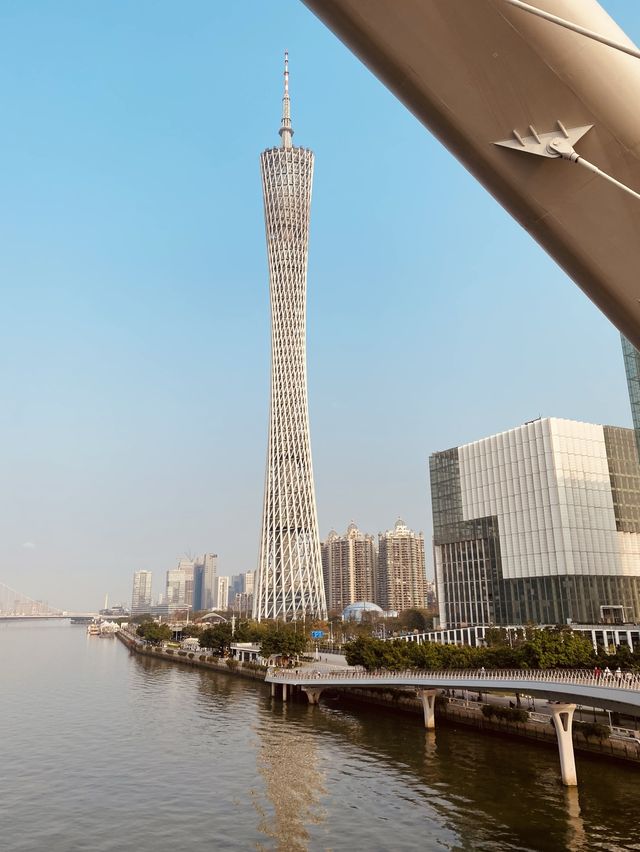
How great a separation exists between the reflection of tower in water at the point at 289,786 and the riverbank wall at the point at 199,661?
60.4 ft

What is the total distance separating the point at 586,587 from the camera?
49.4m

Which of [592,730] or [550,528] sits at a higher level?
[550,528]

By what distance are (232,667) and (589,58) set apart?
48725 millimetres

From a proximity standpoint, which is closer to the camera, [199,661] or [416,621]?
[199,661]

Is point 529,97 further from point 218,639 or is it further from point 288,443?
point 288,443

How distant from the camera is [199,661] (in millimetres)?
53250

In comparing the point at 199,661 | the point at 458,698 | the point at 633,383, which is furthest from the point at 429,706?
the point at 199,661

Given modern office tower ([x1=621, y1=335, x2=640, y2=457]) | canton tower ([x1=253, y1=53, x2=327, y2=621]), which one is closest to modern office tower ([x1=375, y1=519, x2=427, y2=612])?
canton tower ([x1=253, y1=53, x2=327, y2=621])

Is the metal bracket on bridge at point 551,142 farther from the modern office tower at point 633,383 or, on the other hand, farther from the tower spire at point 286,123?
the tower spire at point 286,123

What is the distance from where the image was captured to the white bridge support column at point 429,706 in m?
26.2

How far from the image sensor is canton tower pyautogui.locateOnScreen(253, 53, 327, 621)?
206ft

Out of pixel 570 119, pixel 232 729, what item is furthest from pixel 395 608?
pixel 570 119

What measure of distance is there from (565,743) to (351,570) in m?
110

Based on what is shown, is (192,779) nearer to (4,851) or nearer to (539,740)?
(4,851)
